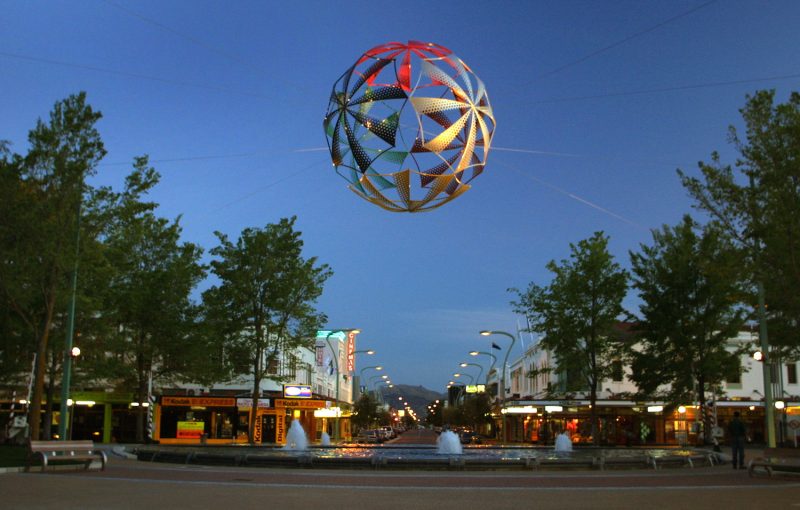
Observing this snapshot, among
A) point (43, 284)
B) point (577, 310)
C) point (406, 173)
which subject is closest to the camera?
point (406, 173)

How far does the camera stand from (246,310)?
1783 inches

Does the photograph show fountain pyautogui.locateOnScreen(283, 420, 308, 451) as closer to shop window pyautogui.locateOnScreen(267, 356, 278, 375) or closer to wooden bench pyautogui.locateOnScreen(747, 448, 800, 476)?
shop window pyautogui.locateOnScreen(267, 356, 278, 375)

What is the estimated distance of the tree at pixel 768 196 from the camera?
21766mm

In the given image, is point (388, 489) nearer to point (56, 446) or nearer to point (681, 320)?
point (56, 446)

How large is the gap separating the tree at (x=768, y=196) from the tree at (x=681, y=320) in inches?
711

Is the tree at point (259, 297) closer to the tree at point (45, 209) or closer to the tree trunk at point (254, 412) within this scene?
the tree trunk at point (254, 412)

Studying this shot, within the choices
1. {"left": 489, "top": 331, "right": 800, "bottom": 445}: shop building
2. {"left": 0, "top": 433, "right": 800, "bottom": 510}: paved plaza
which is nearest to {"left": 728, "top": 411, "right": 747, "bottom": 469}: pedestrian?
{"left": 0, "top": 433, "right": 800, "bottom": 510}: paved plaza

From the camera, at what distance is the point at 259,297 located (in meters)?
45.2

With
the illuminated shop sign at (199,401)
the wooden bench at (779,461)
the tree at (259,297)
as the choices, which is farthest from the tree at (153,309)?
the wooden bench at (779,461)

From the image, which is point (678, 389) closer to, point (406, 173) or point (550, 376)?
point (406, 173)

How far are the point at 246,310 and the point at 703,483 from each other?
31.2m

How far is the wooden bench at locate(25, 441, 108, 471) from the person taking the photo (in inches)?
827

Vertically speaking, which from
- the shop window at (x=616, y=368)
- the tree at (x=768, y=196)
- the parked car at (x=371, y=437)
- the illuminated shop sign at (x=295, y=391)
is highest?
the tree at (x=768, y=196)

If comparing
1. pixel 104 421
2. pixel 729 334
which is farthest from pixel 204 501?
pixel 104 421
